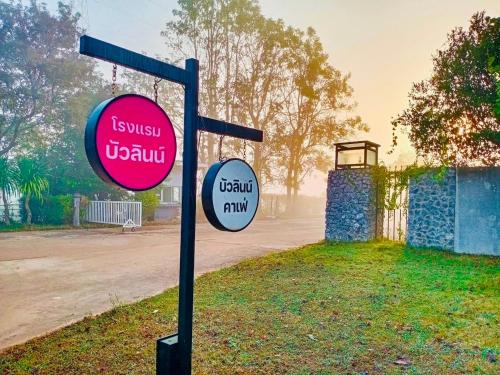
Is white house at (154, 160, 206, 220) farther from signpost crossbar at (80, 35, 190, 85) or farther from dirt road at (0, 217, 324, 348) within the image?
signpost crossbar at (80, 35, 190, 85)

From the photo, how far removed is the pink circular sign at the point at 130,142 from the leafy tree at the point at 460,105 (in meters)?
9.02

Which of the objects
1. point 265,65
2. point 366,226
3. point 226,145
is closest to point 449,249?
point 366,226

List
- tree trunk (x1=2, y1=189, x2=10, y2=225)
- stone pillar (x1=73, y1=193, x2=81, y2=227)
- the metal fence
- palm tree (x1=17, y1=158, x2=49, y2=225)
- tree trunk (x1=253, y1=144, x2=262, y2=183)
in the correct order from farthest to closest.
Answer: tree trunk (x1=253, y1=144, x2=262, y2=183), stone pillar (x1=73, y1=193, x2=81, y2=227), palm tree (x1=17, y1=158, x2=49, y2=225), tree trunk (x1=2, y1=189, x2=10, y2=225), the metal fence

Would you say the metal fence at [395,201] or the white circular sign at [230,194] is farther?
the metal fence at [395,201]

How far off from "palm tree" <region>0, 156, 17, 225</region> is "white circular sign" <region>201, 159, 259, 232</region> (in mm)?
16637

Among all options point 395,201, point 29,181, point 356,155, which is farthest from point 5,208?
point 395,201

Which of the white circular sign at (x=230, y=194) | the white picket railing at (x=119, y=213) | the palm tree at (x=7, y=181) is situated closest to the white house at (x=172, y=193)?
the white picket railing at (x=119, y=213)

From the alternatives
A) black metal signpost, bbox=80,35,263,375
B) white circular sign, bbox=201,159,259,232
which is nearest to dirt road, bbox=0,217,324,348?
black metal signpost, bbox=80,35,263,375

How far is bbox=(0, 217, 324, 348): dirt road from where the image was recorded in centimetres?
464

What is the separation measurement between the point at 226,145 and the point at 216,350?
22950 millimetres

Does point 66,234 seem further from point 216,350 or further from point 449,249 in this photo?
point 449,249

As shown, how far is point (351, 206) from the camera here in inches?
443

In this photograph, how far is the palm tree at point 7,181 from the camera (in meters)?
15.5

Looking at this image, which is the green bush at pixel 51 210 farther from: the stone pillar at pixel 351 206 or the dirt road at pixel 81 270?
the stone pillar at pixel 351 206
